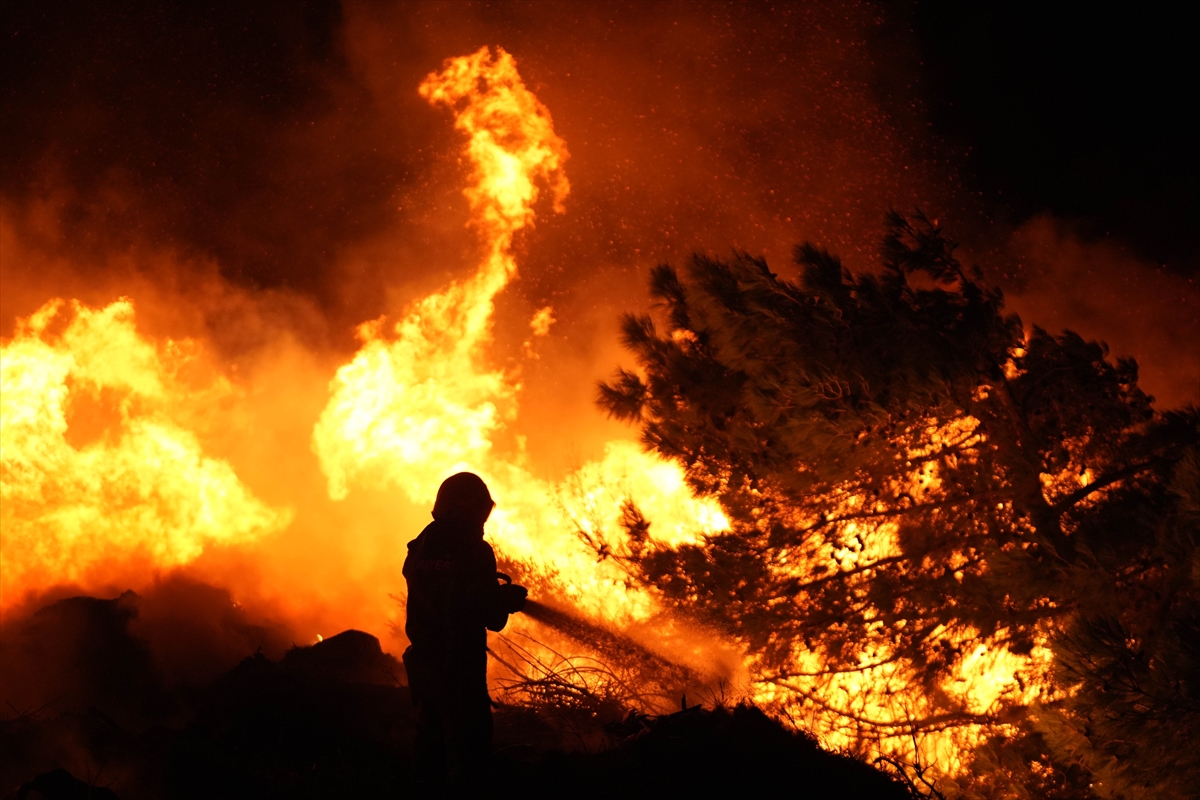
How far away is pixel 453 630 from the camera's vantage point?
4371mm

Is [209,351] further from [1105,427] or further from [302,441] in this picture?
[1105,427]

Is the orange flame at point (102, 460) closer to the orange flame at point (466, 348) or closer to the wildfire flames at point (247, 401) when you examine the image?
the wildfire flames at point (247, 401)

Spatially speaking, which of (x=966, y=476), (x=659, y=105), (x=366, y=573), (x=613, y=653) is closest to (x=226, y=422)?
(x=366, y=573)

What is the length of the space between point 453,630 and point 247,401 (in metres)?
14.3

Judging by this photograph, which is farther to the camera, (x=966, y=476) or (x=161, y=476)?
(x=161, y=476)

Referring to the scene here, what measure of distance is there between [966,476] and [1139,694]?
2.25 m

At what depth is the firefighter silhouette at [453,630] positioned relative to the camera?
4367 millimetres

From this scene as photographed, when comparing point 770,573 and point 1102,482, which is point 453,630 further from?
point 1102,482

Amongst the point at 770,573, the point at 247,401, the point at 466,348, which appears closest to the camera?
the point at 770,573

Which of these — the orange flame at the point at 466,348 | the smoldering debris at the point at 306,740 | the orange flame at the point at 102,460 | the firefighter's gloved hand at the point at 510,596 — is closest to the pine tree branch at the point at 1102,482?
the smoldering debris at the point at 306,740

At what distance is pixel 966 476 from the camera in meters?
6.29

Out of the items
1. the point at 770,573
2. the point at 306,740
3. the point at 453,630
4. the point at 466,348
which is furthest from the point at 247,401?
the point at 453,630

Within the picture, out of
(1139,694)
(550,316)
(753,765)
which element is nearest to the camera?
(1139,694)

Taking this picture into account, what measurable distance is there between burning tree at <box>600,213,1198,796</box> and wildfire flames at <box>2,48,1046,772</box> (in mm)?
Answer: 5107
